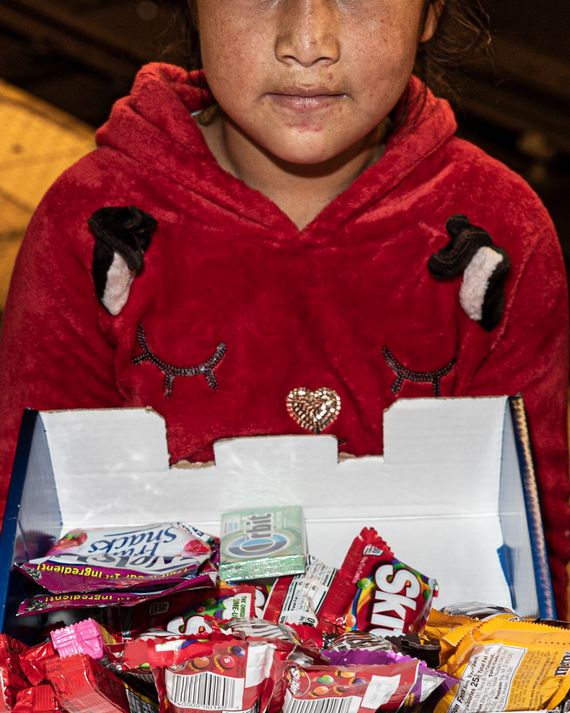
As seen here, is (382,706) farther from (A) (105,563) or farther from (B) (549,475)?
(B) (549,475)

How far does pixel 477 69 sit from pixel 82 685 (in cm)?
287

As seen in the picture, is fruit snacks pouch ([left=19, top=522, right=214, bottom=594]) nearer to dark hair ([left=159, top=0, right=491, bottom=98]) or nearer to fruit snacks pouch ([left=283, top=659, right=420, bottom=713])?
fruit snacks pouch ([left=283, top=659, right=420, bottom=713])

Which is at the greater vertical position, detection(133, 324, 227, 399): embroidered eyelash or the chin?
the chin

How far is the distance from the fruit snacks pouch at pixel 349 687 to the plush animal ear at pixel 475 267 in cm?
57

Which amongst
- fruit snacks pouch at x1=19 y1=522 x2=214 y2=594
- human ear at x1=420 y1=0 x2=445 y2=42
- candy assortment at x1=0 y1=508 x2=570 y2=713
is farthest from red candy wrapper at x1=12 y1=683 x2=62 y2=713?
human ear at x1=420 y1=0 x2=445 y2=42

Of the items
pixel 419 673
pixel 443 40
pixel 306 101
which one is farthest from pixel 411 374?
pixel 419 673

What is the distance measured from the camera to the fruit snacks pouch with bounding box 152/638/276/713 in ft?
2.07

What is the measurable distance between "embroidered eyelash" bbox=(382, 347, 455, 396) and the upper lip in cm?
33

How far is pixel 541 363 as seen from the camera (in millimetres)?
1182

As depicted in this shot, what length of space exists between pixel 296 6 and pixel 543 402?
1.73ft

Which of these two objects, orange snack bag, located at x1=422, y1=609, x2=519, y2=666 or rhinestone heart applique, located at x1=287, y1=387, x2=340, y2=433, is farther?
rhinestone heart applique, located at x1=287, y1=387, x2=340, y2=433

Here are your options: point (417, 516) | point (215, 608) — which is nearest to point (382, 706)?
point (215, 608)

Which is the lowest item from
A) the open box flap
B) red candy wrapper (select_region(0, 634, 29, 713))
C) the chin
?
red candy wrapper (select_region(0, 634, 29, 713))

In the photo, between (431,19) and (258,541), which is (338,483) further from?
(431,19)
